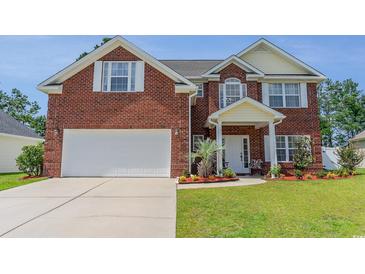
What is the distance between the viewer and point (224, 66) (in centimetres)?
1580

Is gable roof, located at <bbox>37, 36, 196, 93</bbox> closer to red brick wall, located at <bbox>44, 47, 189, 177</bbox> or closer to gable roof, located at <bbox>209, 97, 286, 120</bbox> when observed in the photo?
red brick wall, located at <bbox>44, 47, 189, 177</bbox>

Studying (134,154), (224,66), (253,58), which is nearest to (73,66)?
(134,154)

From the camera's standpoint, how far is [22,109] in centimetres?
4109

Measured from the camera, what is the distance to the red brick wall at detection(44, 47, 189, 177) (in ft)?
42.9

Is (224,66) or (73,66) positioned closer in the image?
(73,66)

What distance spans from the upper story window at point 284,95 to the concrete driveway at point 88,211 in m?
10.1

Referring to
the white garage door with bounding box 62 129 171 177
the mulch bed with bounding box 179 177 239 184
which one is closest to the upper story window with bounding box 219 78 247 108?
the white garage door with bounding box 62 129 171 177

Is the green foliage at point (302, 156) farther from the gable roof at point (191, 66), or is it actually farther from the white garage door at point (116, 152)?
the white garage door at point (116, 152)

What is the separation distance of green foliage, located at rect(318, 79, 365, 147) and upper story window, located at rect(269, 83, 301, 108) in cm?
2770

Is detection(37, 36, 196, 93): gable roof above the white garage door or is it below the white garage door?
above

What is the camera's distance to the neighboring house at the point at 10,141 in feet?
61.6

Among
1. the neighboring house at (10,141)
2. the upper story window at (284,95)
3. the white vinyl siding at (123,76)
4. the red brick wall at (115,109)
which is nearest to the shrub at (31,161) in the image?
the red brick wall at (115,109)
